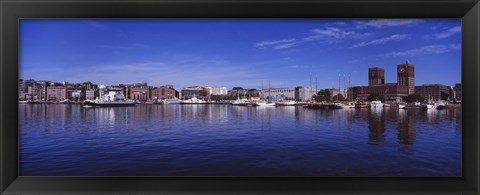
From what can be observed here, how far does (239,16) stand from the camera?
1.39 meters

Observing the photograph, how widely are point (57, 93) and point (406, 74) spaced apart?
6.24 meters

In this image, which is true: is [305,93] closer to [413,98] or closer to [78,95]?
[413,98]

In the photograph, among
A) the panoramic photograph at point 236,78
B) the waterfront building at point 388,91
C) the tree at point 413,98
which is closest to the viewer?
the panoramic photograph at point 236,78

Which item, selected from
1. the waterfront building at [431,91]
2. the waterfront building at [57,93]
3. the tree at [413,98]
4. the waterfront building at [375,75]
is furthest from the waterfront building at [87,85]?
the tree at [413,98]

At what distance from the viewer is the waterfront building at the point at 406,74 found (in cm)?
466

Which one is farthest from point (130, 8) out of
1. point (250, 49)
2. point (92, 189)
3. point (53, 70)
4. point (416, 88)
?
point (416, 88)

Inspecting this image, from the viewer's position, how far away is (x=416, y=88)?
17.2 feet

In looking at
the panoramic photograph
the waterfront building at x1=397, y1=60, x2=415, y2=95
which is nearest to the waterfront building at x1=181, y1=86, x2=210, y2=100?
the panoramic photograph

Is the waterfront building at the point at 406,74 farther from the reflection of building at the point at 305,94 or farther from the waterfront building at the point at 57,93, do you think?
the waterfront building at the point at 57,93

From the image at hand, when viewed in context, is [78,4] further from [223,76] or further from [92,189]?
[223,76]

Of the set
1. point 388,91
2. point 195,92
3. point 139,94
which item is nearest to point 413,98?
point 388,91

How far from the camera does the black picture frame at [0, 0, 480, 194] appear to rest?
1.35 metres

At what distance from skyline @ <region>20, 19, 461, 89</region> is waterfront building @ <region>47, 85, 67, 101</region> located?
721mm

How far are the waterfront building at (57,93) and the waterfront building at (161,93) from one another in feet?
5.85
